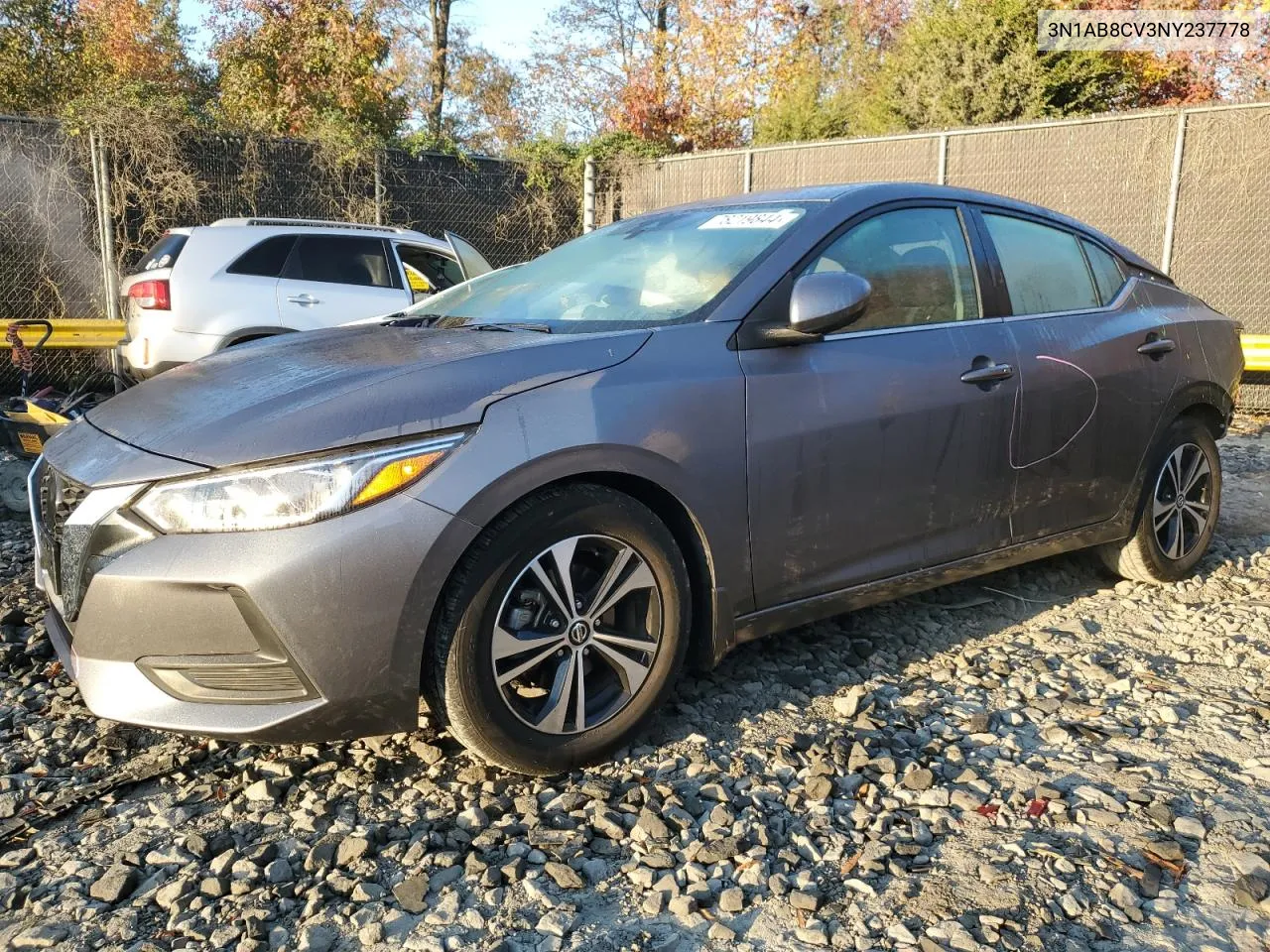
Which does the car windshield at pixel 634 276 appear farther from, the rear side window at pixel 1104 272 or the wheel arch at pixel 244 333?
the wheel arch at pixel 244 333

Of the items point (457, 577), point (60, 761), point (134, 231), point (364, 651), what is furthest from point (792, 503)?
point (134, 231)

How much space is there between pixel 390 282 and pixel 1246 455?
7.09m

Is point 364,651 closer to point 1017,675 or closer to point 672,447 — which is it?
point 672,447

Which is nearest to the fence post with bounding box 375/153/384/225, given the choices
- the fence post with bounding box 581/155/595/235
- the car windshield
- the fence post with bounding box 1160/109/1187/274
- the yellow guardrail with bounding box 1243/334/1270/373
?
the fence post with bounding box 581/155/595/235

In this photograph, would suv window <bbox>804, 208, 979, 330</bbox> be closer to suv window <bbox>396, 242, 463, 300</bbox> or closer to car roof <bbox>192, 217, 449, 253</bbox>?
suv window <bbox>396, 242, 463, 300</bbox>

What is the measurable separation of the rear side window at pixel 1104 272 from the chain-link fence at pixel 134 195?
31.1ft

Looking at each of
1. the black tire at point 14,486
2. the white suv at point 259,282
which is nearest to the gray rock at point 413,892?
the black tire at point 14,486

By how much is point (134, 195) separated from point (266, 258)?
135 inches

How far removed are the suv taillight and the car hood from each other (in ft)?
16.6

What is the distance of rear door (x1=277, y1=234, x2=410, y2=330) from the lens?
8.15 meters

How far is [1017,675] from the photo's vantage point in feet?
11.2

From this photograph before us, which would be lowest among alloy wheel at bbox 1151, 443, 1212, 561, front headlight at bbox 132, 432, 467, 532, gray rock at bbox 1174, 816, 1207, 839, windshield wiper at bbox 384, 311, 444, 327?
gray rock at bbox 1174, 816, 1207, 839

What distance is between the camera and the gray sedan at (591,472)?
7.55ft

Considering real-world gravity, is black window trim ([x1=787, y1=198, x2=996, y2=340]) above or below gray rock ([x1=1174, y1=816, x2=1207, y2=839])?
above
